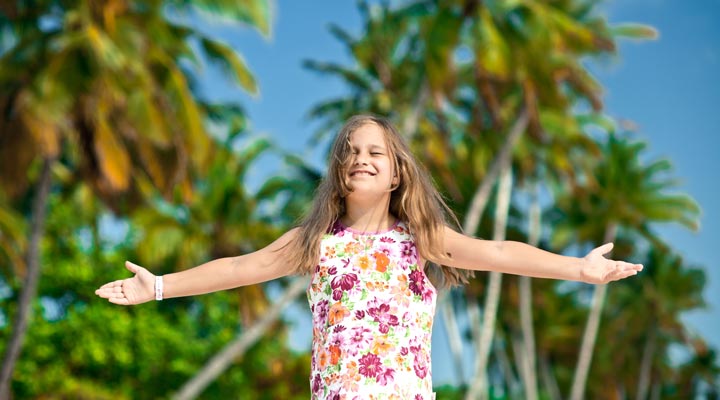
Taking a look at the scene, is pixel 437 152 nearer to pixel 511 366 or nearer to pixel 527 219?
pixel 527 219

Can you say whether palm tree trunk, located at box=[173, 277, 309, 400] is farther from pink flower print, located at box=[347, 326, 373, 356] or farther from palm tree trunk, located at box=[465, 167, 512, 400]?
pink flower print, located at box=[347, 326, 373, 356]

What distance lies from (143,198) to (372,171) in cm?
1778

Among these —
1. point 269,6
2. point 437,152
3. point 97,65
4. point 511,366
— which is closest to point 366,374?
point 97,65

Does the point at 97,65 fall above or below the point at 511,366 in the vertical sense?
below

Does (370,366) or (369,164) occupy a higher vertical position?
(369,164)

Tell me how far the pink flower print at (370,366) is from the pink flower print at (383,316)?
8cm

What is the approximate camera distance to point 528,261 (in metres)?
3.21

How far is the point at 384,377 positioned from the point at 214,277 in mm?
664

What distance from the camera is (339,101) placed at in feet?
81.5

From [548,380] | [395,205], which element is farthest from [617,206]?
[395,205]

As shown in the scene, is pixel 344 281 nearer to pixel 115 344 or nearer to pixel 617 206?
pixel 115 344

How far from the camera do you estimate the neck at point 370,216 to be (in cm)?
336

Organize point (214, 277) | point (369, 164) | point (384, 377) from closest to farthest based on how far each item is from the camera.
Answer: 1. point (384, 377)
2. point (369, 164)
3. point (214, 277)

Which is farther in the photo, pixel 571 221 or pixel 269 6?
pixel 571 221
